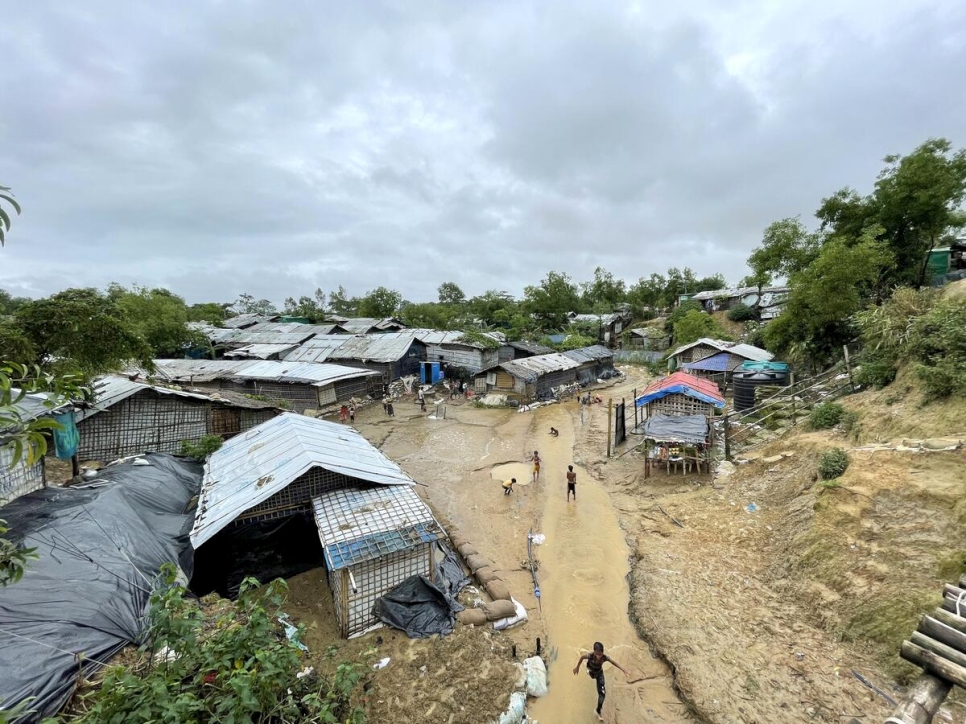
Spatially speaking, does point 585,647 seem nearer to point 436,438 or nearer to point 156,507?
point 156,507

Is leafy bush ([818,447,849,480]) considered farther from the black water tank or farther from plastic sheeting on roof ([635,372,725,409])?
the black water tank

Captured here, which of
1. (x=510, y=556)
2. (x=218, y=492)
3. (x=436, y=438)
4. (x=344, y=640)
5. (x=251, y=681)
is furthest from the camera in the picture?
(x=436, y=438)

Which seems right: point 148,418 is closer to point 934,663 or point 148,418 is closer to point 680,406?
point 934,663

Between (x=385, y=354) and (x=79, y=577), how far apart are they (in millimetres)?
28312

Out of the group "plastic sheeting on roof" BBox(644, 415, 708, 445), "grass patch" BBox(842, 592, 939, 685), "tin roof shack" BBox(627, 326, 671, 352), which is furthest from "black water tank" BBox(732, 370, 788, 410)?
"tin roof shack" BBox(627, 326, 671, 352)

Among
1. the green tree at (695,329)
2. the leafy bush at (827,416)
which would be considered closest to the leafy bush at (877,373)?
the leafy bush at (827,416)

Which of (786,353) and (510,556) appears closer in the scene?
(510,556)

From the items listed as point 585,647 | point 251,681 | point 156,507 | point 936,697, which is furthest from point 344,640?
point 936,697

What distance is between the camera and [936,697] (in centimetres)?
326

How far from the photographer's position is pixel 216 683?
4.34 meters

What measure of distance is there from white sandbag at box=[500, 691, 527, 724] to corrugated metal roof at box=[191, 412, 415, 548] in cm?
536

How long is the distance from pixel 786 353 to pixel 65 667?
34616mm

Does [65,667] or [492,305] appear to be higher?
[492,305]

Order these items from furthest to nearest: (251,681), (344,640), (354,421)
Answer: (354,421)
(344,640)
(251,681)
